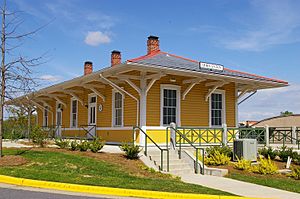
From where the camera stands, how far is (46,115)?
1188 inches

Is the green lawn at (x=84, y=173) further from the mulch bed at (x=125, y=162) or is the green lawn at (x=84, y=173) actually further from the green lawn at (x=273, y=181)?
the green lawn at (x=273, y=181)

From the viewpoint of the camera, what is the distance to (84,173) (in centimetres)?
1127

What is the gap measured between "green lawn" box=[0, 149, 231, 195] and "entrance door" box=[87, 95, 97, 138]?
722 centimetres

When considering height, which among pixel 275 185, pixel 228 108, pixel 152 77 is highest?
pixel 152 77

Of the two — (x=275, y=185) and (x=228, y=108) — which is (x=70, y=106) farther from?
(x=275, y=185)

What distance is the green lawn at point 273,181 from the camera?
10.8 metres

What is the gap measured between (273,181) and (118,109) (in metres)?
9.30

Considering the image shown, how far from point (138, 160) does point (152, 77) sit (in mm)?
4160

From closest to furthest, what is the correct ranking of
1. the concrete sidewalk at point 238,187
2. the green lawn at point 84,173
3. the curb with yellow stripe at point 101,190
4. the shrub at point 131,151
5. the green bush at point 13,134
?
the curb with yellow stripe at point 101,190 → the concrete sidewalk at point 238,187 → the green lawn at point 84,173 → the shrub at point 131,151 → the green bush at point 13,134

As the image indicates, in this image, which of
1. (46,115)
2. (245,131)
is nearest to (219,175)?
(245,131)

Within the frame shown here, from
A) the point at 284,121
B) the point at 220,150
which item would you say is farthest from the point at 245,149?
the point at 284,121

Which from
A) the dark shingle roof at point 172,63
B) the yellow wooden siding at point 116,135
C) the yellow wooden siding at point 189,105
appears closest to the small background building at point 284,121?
the dark shingle roof at point 172,63

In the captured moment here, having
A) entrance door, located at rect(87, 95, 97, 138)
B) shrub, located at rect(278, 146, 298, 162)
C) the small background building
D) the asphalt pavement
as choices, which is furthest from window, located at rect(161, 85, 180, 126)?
the small background building

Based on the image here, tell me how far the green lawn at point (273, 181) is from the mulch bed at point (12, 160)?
719 cm
